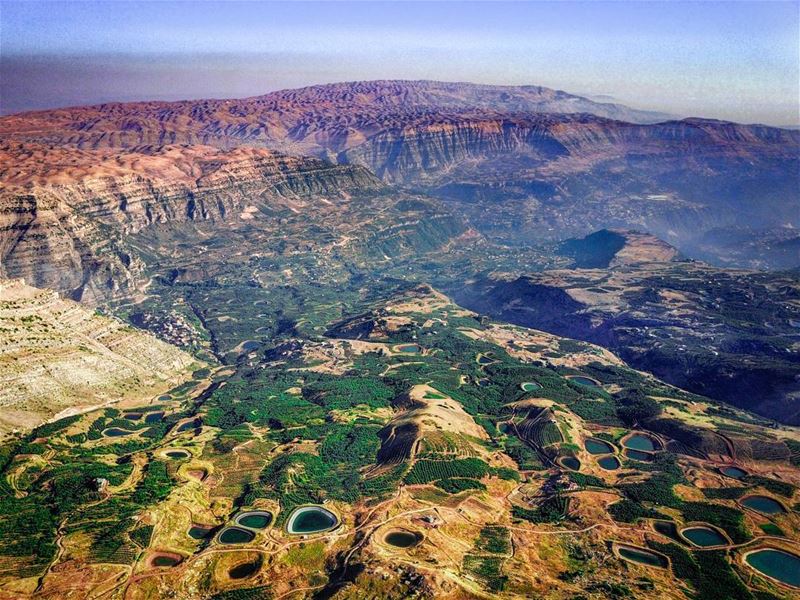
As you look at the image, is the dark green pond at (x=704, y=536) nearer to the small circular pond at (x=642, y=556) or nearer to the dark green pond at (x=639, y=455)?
the small circular pond at (x=642, y=556)

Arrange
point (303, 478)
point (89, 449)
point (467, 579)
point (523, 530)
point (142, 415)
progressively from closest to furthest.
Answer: point (467, 579) → point (523, 530) → point (303, 478) → point (89, 449) → point (142, 415)

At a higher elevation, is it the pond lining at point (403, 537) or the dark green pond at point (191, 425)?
the pond lining at point (403, 537)

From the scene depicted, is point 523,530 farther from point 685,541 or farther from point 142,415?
point 142,415

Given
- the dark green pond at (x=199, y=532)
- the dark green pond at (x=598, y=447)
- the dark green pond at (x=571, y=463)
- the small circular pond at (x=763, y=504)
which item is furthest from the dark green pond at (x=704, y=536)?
the dark green pond at (x=199, y=532)

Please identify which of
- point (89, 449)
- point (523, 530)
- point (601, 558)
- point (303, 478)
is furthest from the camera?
point (89, 449)

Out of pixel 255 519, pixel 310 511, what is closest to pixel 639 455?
pixel 310 511

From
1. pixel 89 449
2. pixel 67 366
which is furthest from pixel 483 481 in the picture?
pixel 67 366
